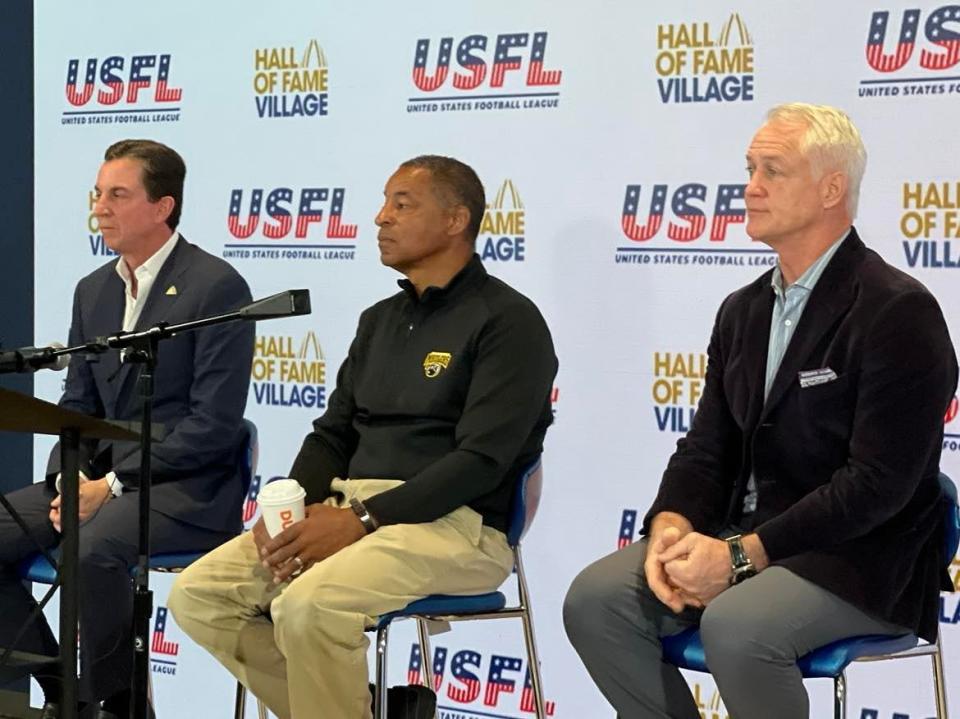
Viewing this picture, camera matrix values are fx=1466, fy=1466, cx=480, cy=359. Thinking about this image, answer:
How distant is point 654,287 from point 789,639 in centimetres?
155

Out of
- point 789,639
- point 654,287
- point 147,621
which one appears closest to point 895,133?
point 654,287

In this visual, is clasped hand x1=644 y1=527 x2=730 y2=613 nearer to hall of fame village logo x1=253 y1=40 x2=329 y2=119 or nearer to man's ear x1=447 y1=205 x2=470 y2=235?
man's ear x1=447 y1=205 x2=470 y2=235

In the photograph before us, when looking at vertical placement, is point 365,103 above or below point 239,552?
above

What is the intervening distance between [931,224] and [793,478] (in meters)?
1.07

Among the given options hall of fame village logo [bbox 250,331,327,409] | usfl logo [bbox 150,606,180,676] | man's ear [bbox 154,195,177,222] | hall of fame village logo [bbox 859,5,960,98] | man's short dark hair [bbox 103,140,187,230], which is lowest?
usfl logo [bbox 150,606,180,676]

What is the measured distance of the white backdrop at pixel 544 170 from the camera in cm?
389

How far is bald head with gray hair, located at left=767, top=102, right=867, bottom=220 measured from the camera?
3195 mm

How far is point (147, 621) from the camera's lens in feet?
9.76

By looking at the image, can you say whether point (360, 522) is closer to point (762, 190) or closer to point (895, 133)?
point (762, 190)

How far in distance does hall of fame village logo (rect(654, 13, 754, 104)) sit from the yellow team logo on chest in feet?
3.60

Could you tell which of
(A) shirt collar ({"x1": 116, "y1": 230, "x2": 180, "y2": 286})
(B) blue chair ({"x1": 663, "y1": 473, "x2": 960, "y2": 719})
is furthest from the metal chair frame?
(A) shirt collar ({"x1": 116, "y1": 230, "x2": 180, "y2": 286})

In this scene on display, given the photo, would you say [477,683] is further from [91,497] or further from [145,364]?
[145,364]

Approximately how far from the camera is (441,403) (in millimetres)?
3604

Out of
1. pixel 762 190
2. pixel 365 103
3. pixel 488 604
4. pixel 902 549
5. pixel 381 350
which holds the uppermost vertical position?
pixel 365 103
